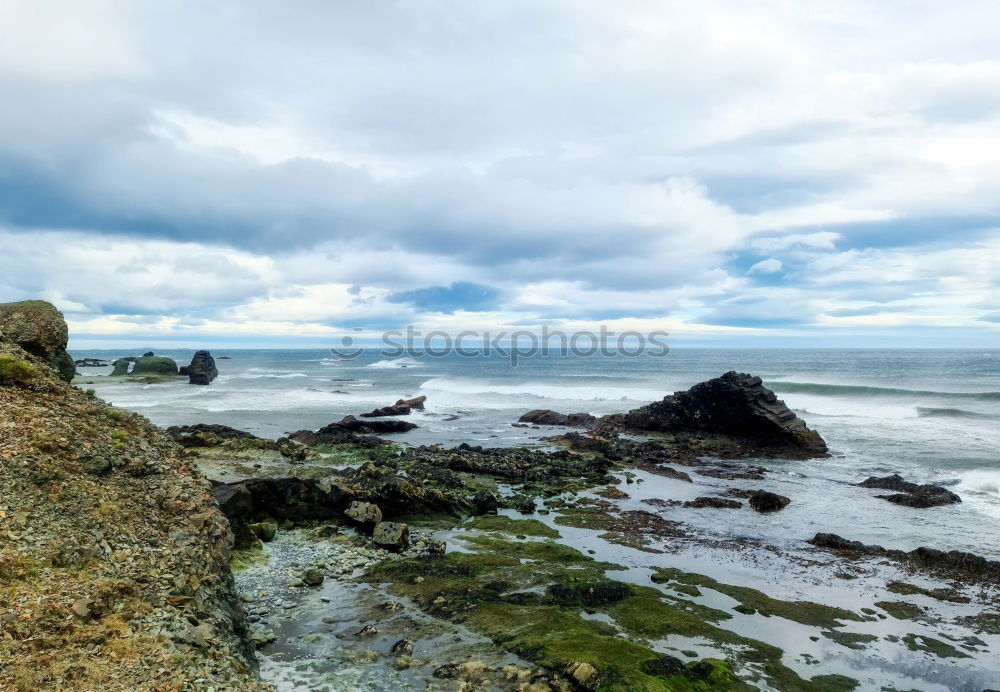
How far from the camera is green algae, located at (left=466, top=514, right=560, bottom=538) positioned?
17734mm

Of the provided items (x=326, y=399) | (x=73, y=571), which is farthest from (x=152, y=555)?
(x=326, y=399)

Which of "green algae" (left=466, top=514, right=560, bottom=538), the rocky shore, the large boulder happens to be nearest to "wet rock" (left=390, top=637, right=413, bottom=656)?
the rocky shore

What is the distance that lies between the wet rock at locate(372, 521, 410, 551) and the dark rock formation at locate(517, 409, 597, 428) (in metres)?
28.5

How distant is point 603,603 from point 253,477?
483 inches

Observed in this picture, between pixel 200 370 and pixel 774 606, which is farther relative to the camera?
pixel 200 370

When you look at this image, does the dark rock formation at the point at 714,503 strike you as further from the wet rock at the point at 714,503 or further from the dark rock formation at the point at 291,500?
the dark rock formation at the point at 291,500

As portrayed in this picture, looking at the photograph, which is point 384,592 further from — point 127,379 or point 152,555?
point 127,379

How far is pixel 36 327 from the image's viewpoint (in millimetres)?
15352

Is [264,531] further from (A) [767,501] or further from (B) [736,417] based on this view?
(B) [736,417]

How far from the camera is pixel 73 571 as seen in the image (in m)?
7.61

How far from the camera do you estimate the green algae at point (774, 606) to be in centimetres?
1204

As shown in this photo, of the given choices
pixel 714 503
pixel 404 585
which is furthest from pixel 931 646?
pixel 404 585

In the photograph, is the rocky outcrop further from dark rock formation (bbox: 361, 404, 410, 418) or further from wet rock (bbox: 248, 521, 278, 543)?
dark rock formation (bbox: 361, 404, 410, 418)

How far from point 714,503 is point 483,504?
9199 mm
